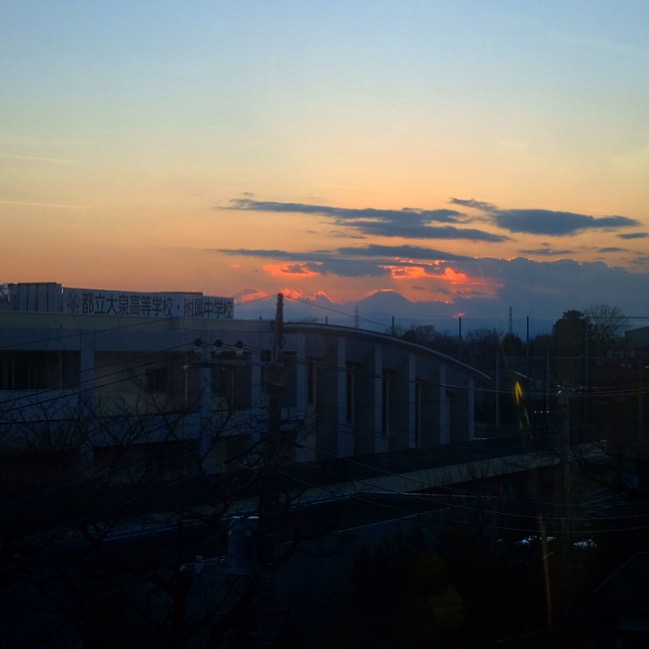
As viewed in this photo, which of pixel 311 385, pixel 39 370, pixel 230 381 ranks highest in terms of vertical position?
pixel 39 370

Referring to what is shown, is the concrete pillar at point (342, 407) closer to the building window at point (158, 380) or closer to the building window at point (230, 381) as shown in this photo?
the building window at point (230, 381)

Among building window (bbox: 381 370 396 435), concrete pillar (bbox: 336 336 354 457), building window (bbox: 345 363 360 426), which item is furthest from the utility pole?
building window (bbox: 381 370 396 435)

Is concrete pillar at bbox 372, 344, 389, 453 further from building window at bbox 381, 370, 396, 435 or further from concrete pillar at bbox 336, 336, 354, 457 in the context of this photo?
concrete pillar at bbox 336, 336, 354, 457

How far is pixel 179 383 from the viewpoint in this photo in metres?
20.6

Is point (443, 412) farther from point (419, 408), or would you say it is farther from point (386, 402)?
point (386, 402)

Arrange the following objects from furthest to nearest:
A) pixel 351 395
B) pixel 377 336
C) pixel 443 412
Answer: pixel 443 412 → pixel 351 395 → pixel 377 336

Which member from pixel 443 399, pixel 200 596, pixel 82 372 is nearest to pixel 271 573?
pixel 200 596

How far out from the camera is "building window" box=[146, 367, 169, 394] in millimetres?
20344

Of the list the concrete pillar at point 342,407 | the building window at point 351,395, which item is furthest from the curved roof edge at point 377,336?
the building window at point 351,395

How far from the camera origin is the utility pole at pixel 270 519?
7961mm

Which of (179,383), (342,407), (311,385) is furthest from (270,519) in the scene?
(342,407)

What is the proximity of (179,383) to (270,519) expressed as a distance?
12.9m

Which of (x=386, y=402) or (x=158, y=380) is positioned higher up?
(x=158, y=380)

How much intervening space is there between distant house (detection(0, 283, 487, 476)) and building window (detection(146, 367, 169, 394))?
5 centimetres
